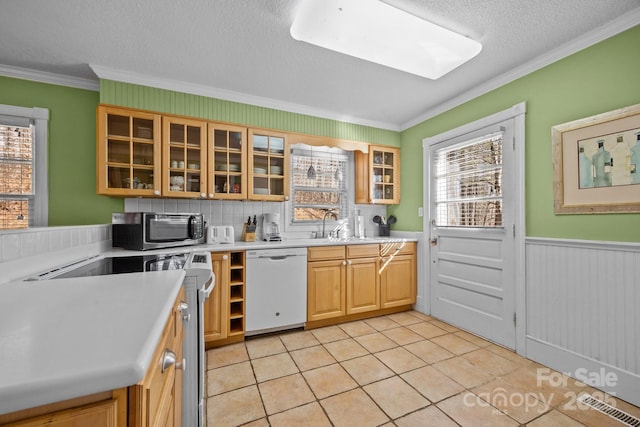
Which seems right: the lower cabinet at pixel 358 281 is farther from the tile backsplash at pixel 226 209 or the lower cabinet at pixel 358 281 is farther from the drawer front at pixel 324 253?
the tile backsplash at pixel 226 209

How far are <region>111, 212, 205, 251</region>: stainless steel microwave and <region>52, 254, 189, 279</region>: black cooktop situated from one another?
0.48 m

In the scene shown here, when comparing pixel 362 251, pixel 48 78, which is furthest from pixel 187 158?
pixel 362 251

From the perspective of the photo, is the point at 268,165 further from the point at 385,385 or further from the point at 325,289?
the point at 385,385

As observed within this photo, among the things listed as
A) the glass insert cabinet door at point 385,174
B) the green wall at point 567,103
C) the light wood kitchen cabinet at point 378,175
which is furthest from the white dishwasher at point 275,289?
the green wall at point 567,103

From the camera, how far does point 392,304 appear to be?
10.7 ft

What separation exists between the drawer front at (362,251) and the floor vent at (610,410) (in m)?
1.88

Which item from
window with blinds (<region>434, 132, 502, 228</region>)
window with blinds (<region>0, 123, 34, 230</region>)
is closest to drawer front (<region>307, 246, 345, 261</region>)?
window with blinds (<region>434, 132, 502, 228</region>)

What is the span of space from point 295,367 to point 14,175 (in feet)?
9.44

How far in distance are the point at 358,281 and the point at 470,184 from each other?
1.53 meters

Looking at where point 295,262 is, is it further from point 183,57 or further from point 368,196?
point 183,57

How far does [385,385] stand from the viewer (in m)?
1.93

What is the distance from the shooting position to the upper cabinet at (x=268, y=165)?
2.95 metres

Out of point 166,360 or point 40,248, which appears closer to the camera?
point 166,360

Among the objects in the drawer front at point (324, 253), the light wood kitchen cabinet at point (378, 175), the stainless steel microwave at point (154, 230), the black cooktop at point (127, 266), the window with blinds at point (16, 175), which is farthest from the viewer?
the light wood kitchen cabinet at point (378, 175)
